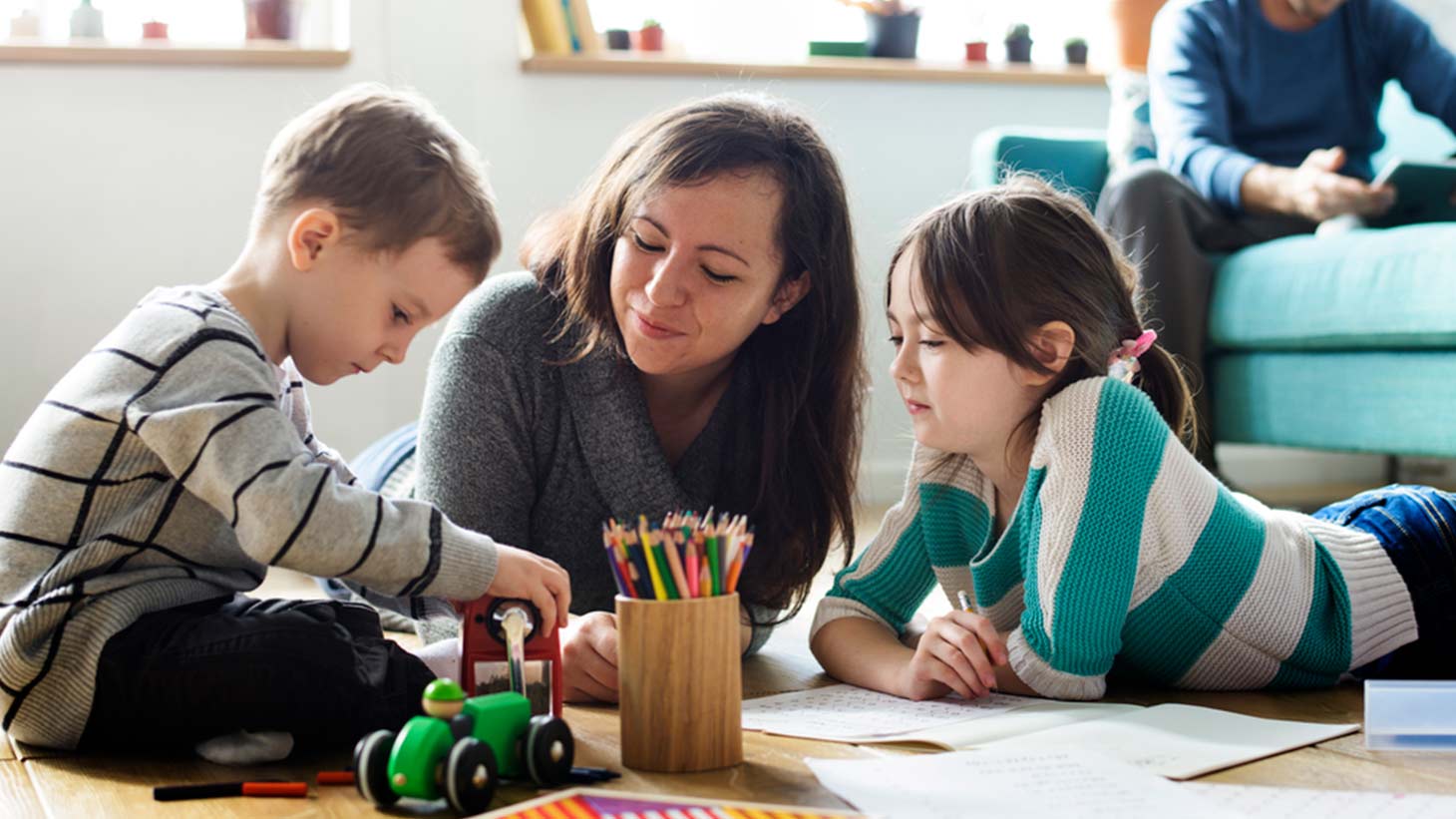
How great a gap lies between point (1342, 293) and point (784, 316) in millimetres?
1134

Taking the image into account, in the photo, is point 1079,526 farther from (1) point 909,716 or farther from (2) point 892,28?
(2) point 892,28

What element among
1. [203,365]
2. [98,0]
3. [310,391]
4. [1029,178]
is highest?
[98,0]

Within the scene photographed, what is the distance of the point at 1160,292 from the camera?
246 cm

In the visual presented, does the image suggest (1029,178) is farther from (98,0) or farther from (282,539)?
(98,0)

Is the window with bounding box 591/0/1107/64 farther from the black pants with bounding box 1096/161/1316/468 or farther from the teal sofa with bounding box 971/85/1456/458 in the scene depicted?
the black pants with bounding box 1096/161/1316/468

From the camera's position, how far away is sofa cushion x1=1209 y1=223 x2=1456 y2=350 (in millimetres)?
2043

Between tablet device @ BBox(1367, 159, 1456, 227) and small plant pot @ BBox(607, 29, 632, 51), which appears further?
small plant pot @ BBox(607, 29, 632, 51)

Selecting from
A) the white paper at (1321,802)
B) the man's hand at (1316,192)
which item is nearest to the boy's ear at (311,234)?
the white paper at (1321,802)

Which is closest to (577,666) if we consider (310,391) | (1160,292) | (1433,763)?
(1433,763)

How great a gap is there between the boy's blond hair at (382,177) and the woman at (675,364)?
19 centimetres

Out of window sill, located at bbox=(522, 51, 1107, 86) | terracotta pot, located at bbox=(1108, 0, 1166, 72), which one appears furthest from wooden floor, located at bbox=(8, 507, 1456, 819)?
terracotta pot, located at bbox=(1108, 0, 1166, 72)

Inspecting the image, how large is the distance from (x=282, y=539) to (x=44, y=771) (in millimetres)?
252

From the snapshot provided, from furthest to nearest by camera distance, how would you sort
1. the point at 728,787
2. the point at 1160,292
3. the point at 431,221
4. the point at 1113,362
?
the point at 1160,292 → the point at 1113,362 → the point at 431,221 → the point at 728,787

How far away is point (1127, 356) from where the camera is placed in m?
1.30
